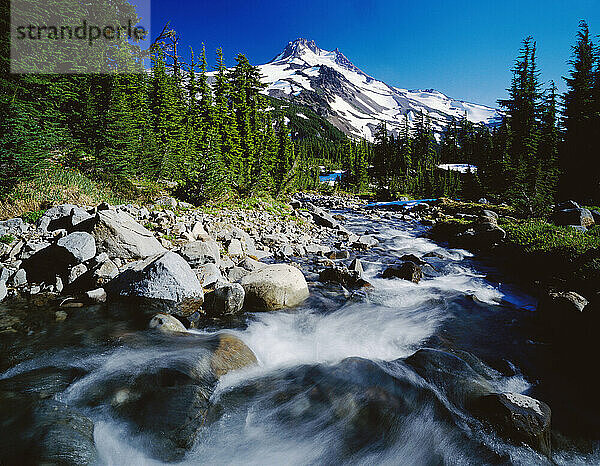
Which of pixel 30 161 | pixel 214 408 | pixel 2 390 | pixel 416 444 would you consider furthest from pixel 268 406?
pixel 30 161

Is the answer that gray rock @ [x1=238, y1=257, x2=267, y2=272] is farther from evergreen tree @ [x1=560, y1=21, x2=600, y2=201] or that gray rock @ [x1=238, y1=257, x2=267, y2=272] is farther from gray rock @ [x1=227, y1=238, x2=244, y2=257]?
evergreen tree @ [x1=560, y1=21, x2=600, y2=201]

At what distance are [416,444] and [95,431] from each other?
13.6 ft

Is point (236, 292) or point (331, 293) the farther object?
point (331, 293)

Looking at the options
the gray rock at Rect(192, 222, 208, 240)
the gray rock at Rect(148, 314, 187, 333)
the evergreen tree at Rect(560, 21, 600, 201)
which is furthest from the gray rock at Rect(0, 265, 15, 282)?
the evergreen tree at Rect(560, 21, 600, 201)

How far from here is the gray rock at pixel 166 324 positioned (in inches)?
231

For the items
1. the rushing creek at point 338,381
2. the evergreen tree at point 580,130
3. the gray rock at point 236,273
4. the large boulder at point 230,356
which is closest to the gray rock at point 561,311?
the rushing creek at point 338,381

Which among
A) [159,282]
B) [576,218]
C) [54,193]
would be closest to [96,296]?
[159,282]

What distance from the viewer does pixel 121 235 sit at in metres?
7.97

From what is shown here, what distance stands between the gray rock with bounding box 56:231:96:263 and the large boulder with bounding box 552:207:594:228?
20820mm

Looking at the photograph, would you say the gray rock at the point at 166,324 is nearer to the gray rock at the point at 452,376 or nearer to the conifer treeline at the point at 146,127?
the gray rock at the point at 452,376

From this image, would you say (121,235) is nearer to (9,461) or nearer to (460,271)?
(9,461)

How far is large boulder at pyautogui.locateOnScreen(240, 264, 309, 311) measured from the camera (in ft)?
23.7

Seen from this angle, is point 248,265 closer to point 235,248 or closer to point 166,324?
point 235,248

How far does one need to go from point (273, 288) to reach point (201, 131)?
1878cm
